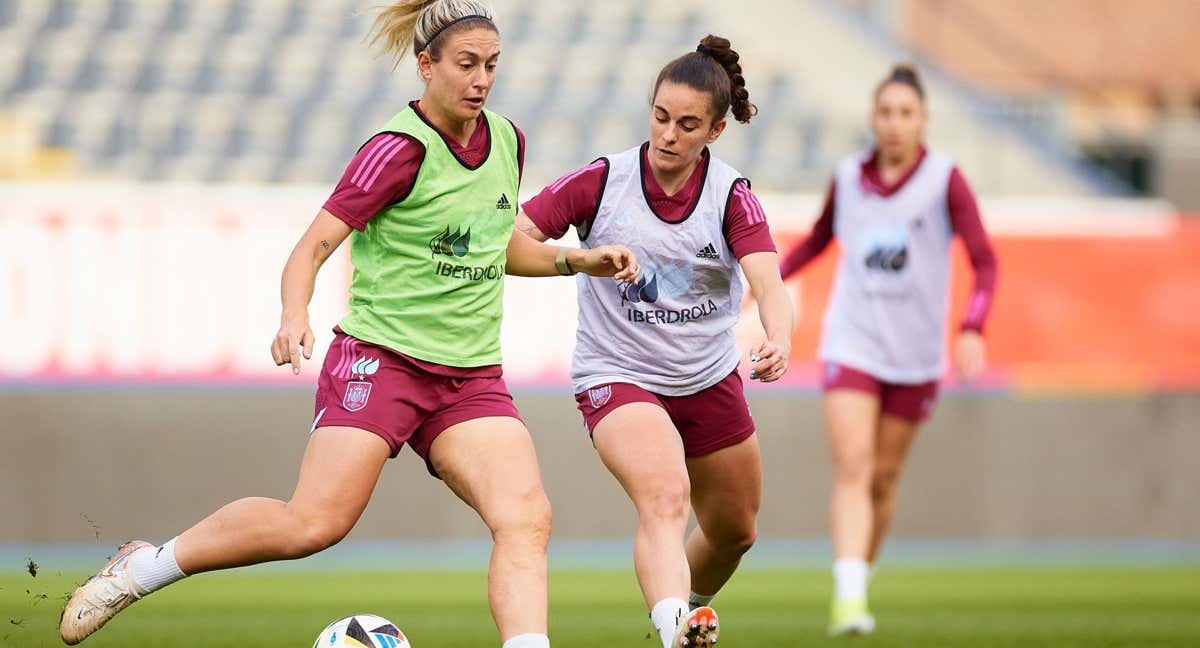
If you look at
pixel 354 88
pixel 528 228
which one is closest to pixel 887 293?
pixel 528 228

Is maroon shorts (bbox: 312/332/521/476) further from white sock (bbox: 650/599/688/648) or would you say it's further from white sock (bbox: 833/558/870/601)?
white sock (bbox: 833/558/870/601)

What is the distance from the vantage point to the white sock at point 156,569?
5074mm

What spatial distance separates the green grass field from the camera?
730cm

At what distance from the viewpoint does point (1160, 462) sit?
13.6 metres

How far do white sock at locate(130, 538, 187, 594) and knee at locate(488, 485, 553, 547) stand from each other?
977 mm

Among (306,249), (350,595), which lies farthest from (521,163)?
(350,595)

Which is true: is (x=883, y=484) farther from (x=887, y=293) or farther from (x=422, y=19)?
(x=422, y=19)

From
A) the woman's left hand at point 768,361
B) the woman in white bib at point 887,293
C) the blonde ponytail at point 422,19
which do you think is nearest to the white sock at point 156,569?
the blonde ponytail at point 422,19

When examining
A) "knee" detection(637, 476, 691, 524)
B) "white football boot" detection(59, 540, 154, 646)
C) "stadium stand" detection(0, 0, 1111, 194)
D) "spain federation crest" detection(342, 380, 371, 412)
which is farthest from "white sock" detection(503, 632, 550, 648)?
"stadium stand" detection(0, 0, 1111, 194)

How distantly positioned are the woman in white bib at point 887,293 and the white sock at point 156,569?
323 centimetres

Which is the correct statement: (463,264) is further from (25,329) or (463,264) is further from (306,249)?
(25,329)

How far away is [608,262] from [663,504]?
2.57ft

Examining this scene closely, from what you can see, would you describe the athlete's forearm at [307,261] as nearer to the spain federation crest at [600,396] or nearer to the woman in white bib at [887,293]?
the spain federation crest at [600,396]

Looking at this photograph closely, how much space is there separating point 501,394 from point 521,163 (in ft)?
2.46
